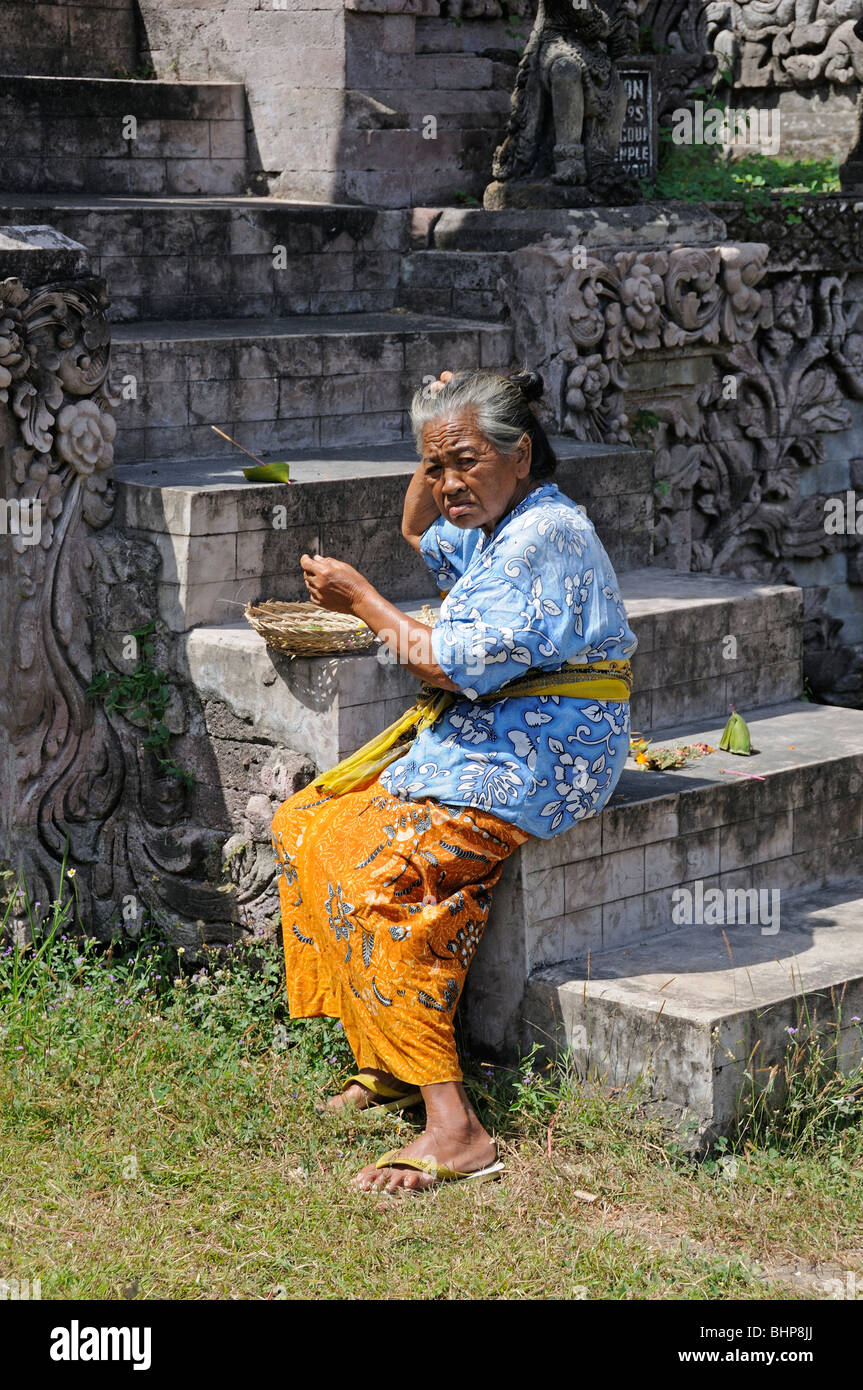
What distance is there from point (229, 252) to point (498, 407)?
125 inches

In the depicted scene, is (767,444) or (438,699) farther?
(767,444)

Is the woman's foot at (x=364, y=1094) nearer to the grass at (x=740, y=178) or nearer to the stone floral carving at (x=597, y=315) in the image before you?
the stone floral carving at (x=597, y=315)

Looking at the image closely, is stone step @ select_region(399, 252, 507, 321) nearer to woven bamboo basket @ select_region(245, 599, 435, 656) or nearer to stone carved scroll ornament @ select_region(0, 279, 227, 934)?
stone carved scroll ornament @ select_region(0, 279, 227, 934)

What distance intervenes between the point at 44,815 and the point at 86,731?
31 cm

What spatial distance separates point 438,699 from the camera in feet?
15.9

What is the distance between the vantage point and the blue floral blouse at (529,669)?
452cm

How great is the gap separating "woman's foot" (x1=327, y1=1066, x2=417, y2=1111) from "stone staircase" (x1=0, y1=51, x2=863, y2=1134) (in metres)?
0.31

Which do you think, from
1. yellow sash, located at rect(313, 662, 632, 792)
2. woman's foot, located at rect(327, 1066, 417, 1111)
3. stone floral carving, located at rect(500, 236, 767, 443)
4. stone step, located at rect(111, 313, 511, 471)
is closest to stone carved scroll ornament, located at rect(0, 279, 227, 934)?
stone step, located at rect(111, 313, 511, 471)

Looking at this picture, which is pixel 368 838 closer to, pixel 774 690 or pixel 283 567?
pixel 283 567

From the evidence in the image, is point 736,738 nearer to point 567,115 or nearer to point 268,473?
point 268,473

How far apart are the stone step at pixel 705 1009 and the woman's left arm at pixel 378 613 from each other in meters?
0.92

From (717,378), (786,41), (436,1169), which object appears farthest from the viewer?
(786,41)

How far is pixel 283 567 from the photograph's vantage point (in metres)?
5.92

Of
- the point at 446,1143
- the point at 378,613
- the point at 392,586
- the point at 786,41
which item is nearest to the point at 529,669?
the point at 378,613
